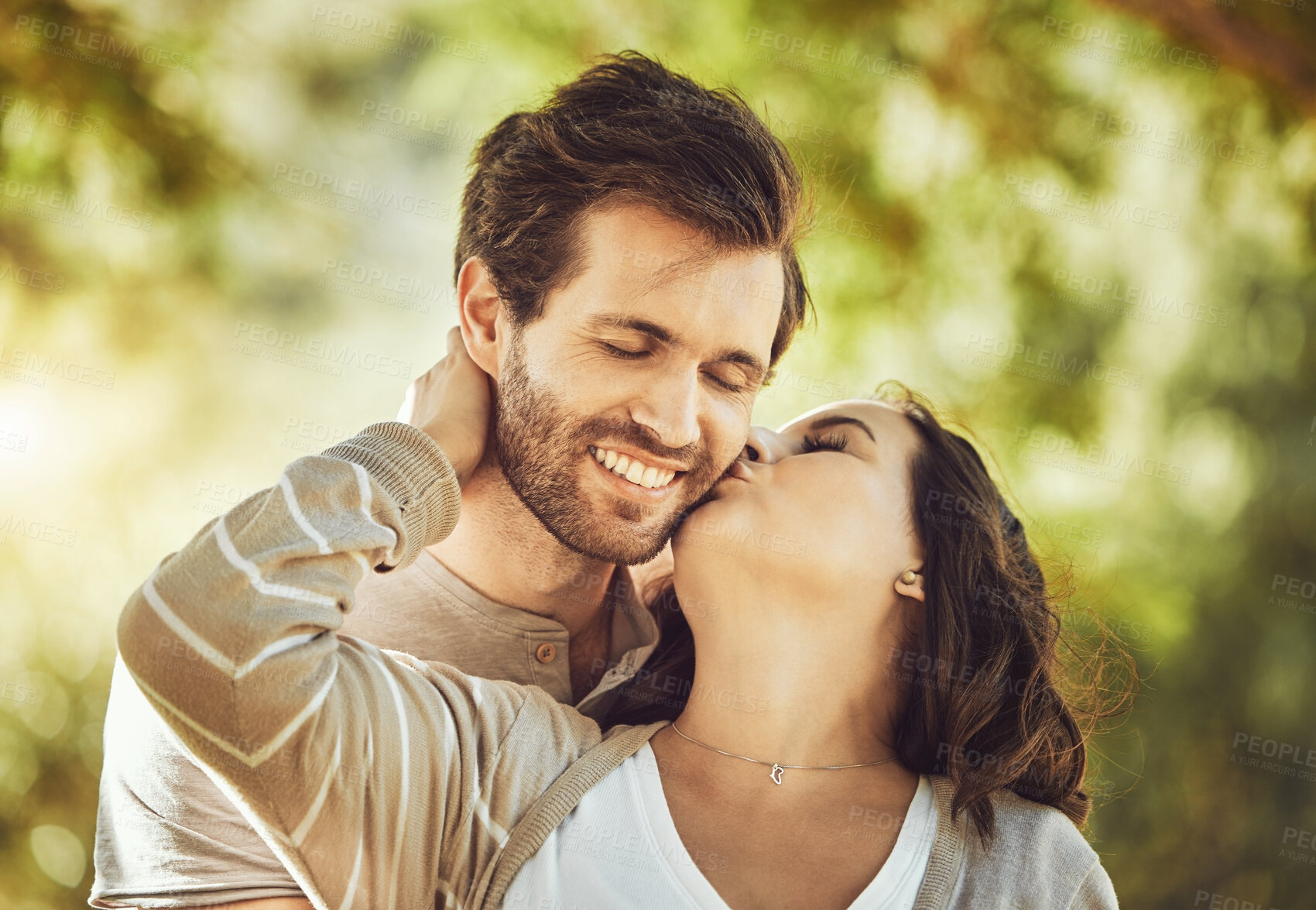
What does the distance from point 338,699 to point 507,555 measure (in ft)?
1.51

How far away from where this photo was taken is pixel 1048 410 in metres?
2.34

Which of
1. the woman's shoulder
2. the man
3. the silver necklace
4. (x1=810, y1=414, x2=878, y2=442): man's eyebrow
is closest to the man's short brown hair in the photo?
the man

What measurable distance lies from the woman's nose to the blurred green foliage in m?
0.91

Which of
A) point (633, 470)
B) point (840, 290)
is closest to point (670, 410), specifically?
point (633, 470)

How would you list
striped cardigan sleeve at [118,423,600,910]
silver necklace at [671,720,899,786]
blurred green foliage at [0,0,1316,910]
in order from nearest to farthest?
striped cardigan sleeve at [118,423,600,910] < silver necklace at [671,720,899,786] < blurred green foliage at [0,0,1316,910]

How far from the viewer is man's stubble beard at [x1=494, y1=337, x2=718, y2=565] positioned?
1.33 meters

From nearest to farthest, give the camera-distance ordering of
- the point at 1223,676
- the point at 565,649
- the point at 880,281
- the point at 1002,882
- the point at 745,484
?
the point at 1002,882, the point at 745,484, the point at 565,649, the point at 1223,676, the point at 880,281

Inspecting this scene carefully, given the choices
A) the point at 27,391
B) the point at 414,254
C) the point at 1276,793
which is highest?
the point at 414,254

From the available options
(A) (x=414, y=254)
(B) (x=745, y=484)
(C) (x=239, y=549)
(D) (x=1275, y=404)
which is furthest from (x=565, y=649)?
(D) (x=1275, y=404)

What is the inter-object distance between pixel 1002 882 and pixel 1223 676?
1.45 m

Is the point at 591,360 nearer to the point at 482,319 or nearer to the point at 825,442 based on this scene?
the point at 482,319

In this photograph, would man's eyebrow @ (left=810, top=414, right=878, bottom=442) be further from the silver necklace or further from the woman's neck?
the silver necklace

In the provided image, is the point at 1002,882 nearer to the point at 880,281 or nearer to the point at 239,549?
the point at 239,549

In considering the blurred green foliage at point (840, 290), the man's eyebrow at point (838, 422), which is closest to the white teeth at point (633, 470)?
the man's eyebrow at point (838, 422)
